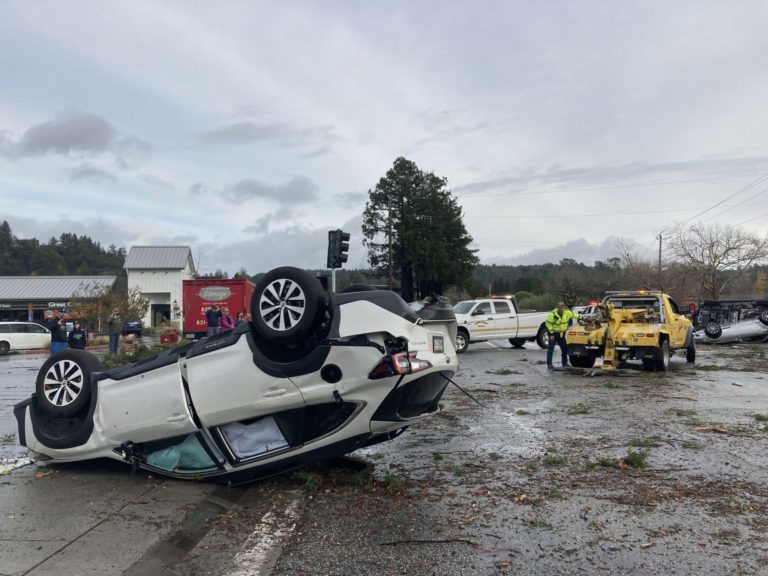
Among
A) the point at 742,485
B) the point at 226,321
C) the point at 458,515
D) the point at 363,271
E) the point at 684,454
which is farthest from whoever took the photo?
the point at 363,271

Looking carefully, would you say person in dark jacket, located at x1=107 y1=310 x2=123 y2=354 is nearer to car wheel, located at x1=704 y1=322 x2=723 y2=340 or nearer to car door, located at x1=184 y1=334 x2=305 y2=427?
car door, located at x1=184 y1=334 x2=305 y2=427

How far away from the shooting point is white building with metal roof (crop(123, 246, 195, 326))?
63438mm

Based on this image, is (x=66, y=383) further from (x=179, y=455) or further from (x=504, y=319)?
(x=504, y=319)

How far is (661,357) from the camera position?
49.0ft

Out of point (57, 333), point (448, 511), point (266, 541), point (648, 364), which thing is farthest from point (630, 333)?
point (57, 333)

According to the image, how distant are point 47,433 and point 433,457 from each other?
12.2ft

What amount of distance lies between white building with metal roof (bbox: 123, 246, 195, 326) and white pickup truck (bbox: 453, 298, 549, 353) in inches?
1826

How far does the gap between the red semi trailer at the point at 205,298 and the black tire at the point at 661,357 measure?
684 inches

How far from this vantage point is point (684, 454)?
6609mm

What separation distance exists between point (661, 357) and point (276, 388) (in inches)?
486

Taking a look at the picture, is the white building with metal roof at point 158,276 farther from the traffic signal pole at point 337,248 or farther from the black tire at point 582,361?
the black tire at point 582,361

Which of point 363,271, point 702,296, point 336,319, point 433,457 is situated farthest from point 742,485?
point 702,296

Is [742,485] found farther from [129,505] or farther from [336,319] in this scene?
[129,505]

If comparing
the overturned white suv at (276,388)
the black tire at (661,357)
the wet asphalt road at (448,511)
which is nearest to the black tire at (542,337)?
the black tire at (661,357)
